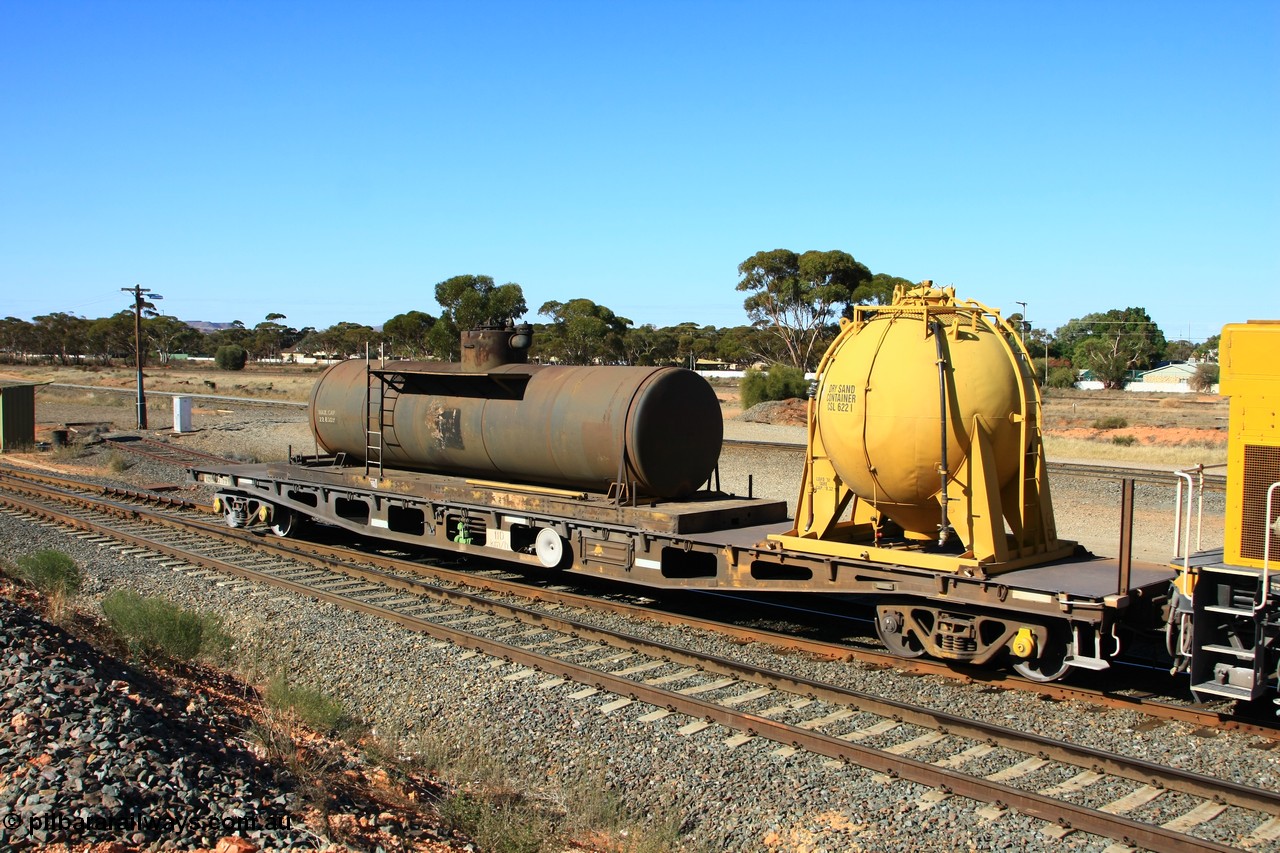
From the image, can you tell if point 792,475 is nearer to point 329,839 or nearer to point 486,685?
point 486,685

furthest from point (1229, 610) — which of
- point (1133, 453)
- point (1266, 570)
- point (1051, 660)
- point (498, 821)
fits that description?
point (1133, 453)

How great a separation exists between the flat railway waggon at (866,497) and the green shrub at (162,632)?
155 inches

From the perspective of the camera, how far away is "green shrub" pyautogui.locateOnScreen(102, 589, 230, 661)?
32.6ft

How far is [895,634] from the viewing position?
9.59 m

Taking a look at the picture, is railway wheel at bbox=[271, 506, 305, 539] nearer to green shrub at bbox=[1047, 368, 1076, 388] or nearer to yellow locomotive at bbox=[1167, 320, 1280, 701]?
yellow locomotive at bbox=[1167, 320, 1280, 701]

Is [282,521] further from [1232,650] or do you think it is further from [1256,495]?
[1256,495]

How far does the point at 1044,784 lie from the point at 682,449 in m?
6.32

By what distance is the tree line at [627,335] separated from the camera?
58844 millimetres

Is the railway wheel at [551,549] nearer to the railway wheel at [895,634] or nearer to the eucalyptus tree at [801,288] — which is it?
the railway wheel at [895,634]

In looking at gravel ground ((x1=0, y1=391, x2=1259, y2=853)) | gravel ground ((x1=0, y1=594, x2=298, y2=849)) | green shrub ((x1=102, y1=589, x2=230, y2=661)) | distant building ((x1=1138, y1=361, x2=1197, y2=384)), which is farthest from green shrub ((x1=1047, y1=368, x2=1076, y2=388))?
gravel ground ((x1=0, y1=594, x2=298, y2=849))

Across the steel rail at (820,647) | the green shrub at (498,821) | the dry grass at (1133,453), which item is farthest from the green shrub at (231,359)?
the green shrub at (498,821)

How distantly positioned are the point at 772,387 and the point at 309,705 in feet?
137

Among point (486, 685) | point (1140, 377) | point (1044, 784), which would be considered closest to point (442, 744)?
point (486, 685)

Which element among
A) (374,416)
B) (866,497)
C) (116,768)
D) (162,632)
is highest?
(374,416)
